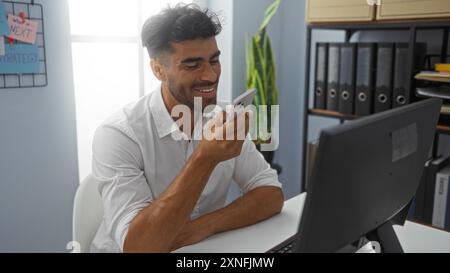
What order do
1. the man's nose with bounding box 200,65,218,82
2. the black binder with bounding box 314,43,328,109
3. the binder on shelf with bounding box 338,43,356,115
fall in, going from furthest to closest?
1. the black binder with bounding box 314,43,328,109
2. the binder on shelf with bounding box 338,43,356,115
3. the man's nose with bounding box 200,65,218,82

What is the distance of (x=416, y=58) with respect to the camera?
5.99 ft

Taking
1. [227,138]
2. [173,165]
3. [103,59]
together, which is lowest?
[173,165]

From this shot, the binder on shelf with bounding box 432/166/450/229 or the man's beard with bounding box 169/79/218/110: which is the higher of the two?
the man's beard with bounding box 169/79/218/110

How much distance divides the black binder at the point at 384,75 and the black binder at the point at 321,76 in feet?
0.88

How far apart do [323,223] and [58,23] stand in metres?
1.61

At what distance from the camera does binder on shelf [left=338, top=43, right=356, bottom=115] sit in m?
1.99

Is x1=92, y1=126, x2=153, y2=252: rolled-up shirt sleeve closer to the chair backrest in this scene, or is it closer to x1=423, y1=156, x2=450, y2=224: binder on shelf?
the chair backrest

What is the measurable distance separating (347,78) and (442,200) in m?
0.68

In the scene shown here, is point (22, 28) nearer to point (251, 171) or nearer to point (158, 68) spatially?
point (158, 68)

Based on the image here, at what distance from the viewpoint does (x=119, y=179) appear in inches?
45.0

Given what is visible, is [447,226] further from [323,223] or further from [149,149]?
[323,223]

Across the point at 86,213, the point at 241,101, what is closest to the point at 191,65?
the point at 241,101

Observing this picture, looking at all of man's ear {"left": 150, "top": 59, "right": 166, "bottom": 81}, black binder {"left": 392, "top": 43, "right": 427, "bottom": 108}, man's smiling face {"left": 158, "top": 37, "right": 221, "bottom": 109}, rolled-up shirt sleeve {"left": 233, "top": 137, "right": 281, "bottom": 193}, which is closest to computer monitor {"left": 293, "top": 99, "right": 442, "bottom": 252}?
rolled-up shirt sleeve {"left": 233, "top": 137, "right": 281, "bottom": 193}

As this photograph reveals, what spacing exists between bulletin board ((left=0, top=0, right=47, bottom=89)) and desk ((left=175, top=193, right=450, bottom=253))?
1.12 m
